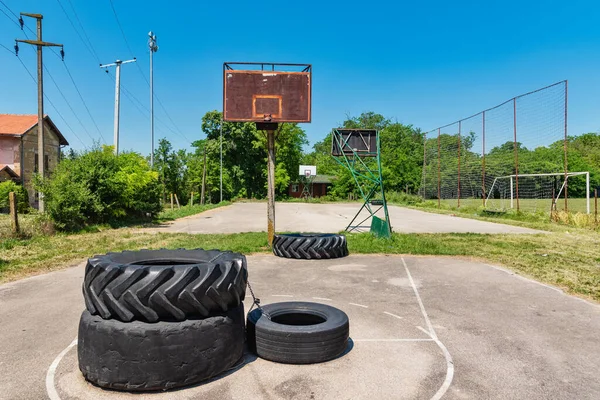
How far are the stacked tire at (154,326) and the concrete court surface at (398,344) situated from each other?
0.16 m

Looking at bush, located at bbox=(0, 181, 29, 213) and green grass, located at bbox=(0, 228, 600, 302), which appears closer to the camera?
green grass, located at bbox=(0, 228, 600, 302)

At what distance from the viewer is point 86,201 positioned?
1523 centimetres

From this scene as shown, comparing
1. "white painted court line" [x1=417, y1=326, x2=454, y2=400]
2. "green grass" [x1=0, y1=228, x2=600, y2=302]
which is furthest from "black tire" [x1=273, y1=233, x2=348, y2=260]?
"white painted court line" [x1=417, y1=326, x2=454, y2=400]

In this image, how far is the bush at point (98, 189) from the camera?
14549 mm

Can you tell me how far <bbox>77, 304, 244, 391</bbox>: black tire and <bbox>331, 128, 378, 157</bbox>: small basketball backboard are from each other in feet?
36.4

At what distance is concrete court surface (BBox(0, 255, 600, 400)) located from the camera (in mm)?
3264

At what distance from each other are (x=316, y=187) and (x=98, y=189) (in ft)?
175

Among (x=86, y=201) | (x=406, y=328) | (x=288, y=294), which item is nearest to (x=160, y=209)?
(x=86, y=201)

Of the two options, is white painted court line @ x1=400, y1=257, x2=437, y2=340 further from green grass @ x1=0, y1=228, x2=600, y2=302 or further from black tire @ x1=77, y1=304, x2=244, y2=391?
black tire @ x1=77, y1=304, x2=244, y2=391

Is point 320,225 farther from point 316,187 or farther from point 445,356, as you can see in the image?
point 316,187

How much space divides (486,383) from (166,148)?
43.8 meters

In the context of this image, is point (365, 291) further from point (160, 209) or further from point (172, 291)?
point (160, 209)

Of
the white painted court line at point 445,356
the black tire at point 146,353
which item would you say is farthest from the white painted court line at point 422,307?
the black tire at point 146,353

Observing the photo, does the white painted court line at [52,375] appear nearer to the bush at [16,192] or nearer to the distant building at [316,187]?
the bush at [16,192]
